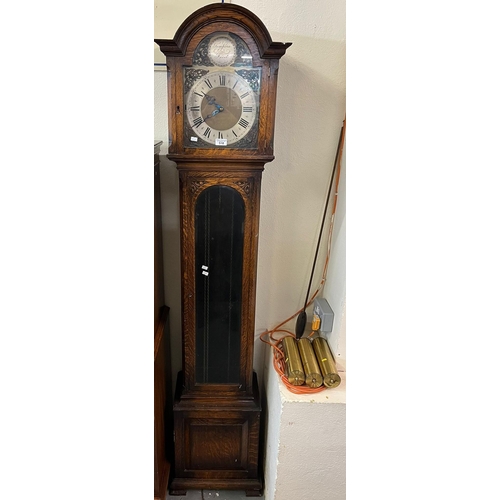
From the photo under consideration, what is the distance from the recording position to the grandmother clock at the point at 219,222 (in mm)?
1323

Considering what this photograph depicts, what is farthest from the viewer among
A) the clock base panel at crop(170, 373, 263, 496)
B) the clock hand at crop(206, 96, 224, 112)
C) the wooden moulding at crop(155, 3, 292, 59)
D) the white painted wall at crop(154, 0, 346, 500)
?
the clock base panel at crop(170, 373, 263, 496)

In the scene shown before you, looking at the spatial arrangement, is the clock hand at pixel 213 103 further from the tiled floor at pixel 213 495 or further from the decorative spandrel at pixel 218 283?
the tiled floor at pixel 213 495

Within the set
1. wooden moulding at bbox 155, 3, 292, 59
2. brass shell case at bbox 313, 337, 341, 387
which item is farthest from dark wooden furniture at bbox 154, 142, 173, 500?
Result: brass shell case at bbox 313, 337, 341, 387

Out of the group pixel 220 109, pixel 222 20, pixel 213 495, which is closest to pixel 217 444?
pixel 213 495

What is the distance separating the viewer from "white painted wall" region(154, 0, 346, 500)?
1.49 m

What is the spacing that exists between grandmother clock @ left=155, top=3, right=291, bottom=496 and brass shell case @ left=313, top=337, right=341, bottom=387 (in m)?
0.27

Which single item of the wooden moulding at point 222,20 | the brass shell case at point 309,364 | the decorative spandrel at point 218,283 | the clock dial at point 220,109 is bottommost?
the brass shell case at point 309,364

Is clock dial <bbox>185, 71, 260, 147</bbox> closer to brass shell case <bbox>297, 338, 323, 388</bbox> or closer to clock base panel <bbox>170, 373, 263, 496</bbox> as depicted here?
brass shell case <bbox>297, 338, 323, 388</bbox>

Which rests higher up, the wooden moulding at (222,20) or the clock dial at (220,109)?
the wooden moulding at (222,20)

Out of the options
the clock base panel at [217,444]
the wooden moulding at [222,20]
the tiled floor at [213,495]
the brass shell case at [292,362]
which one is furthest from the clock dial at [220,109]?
the tiled floor at [213,495]

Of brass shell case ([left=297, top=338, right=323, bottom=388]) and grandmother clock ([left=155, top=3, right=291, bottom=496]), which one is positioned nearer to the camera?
grandmother clock ([left=155, top=3, right=291, bottom=496])

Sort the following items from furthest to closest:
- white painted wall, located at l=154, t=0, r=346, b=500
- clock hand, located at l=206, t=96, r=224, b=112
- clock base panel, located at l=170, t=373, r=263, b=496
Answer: clock base panel, located at l=170, t=373, r=263, b=496 < white painted wall, located at l=154, t=0, r=346, b=500 < clock hand, located at l=206, t=96, r=224, b=112

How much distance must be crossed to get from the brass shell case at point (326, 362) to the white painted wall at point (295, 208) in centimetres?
3

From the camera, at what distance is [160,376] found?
5.37 feet
